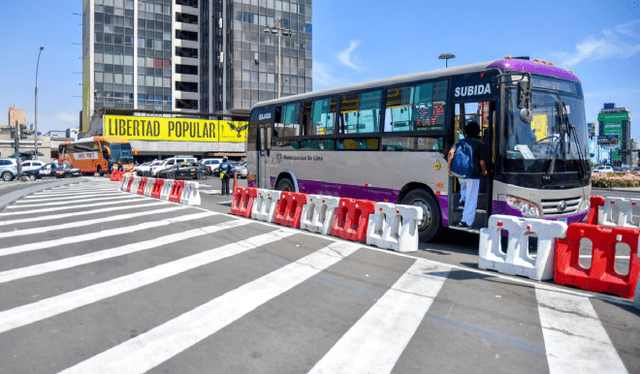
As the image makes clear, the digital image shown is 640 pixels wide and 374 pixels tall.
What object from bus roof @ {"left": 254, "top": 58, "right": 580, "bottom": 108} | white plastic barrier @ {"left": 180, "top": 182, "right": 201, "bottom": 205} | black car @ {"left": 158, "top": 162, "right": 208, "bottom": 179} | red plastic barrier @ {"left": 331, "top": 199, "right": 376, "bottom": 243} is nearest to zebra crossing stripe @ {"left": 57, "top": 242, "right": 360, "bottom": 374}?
red plastic barrier @ {"left": 331, "top": 199, "right": 376, "bottom": 243}

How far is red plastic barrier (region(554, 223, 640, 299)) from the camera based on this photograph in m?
6.19

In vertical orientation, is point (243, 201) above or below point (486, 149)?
below

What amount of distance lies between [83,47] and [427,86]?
89309mm

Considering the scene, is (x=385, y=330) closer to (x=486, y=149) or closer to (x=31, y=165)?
(x=486, y=149)

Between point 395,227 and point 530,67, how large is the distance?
3706 millimetres

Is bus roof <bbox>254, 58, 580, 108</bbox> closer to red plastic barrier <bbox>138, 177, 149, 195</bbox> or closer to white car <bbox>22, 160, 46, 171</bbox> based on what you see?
red plastic barrier <bbox>138, 177, 149, 195</bbox>

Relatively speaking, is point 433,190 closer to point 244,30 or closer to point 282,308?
point 282,308

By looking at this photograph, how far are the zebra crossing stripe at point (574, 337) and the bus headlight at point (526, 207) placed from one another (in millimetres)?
2555

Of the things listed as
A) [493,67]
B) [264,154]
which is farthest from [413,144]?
[264,154]

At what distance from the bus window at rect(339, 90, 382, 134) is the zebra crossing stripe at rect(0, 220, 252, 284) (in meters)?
3.75

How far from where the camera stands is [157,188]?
21.0m

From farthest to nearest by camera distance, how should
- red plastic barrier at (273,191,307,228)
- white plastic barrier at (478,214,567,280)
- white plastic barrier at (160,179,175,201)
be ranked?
white plastic barrier at (160,179,175,201), red plastic barrier at (273,191,307,228), white plastic barrier at (478,214,567,280)

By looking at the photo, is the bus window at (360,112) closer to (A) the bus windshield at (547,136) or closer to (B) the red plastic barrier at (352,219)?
(B) the red plastic barrier at (352,219)

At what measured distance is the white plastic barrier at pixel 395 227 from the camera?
9.08 m
